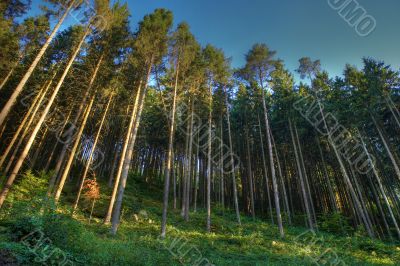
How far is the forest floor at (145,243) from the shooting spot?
25.6 feet

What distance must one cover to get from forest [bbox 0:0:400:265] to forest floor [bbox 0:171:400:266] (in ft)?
0.23

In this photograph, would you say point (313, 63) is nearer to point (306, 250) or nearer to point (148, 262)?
point (306, 250)

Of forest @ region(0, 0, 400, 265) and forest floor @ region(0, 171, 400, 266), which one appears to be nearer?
forest floor @ region(0, 171, 400, 266)

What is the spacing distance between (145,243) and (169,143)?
6.46 meters

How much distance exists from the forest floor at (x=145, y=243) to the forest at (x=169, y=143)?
0.23 feet

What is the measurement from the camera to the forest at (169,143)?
1148cm

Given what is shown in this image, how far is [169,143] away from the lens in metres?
17.1

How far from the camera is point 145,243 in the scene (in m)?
12.6

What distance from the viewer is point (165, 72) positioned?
2017 centimetres

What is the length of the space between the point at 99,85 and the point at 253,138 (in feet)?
63.5

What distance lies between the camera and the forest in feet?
37.7

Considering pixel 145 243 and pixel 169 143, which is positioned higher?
pixel 169 143

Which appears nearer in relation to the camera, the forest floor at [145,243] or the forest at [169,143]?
the forest floor at [145,243]

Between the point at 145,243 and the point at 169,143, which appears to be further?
the point at 169,143
